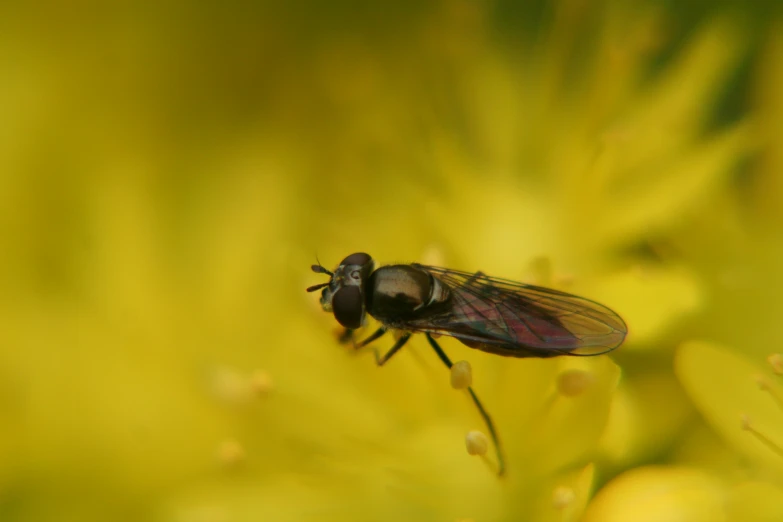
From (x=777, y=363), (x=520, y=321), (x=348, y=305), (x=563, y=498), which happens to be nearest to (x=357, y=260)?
(x=348, y=305)

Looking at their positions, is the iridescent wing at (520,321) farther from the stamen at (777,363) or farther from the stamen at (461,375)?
the stamen at (777,363)

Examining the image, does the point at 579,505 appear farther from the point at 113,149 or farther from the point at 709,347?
the point at 113,149

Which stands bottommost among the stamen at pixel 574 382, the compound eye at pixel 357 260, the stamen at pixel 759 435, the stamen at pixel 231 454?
the stamen at pixel 759 435

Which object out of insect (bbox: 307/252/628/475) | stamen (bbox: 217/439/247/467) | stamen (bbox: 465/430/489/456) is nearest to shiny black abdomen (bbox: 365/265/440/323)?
insect (bbox: 307/252/628/475)

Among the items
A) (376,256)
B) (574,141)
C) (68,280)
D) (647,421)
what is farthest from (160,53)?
(647,421)

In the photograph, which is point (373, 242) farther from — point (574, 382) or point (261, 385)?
point (574, 382)

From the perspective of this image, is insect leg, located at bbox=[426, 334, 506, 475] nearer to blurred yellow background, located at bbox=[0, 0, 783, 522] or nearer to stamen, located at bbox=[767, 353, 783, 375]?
blurred yellow background, located at bbox=[0, 0, 783, 522]

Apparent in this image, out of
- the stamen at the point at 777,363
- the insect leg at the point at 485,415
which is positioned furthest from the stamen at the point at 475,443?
the stamen at the point at 777,363
